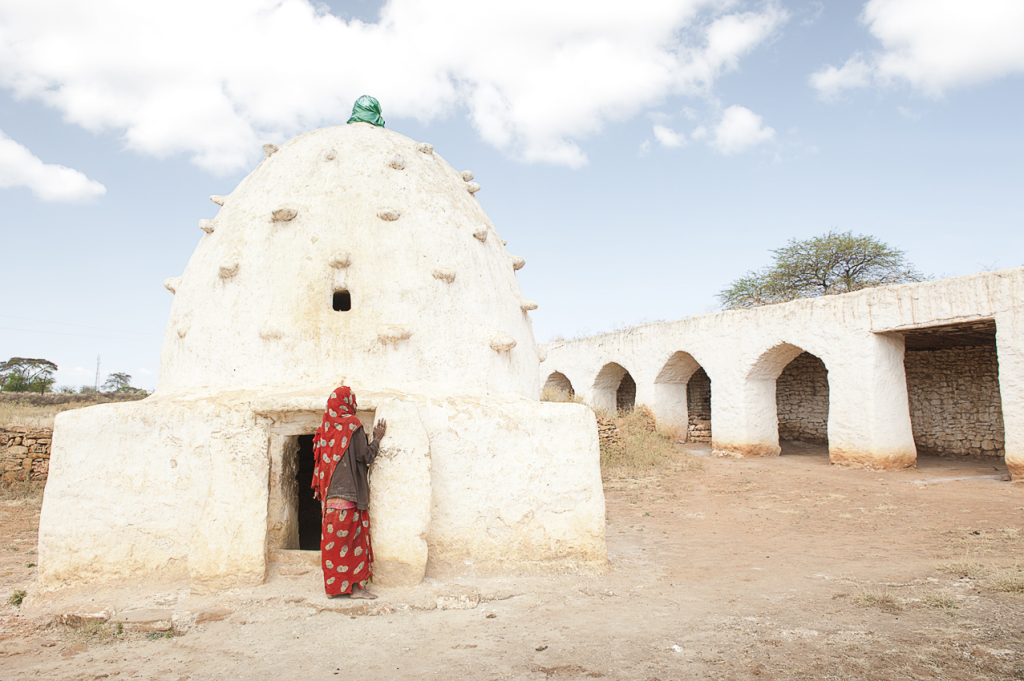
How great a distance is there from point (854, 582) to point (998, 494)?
491 cm

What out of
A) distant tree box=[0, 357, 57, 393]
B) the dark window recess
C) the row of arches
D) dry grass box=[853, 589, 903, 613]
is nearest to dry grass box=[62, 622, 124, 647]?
the dark window recess

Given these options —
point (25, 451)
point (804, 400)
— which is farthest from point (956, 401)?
point (25, 451)

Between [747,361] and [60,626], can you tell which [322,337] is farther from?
[747,361]

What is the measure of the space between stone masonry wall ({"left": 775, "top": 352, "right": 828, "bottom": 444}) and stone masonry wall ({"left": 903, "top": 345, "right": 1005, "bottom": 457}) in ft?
6.50

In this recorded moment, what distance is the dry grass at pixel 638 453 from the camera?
34.2 feet

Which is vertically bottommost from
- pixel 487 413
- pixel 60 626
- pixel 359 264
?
pixel 60 626

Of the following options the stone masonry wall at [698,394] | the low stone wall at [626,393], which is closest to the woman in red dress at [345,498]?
the stone masonry wall at [698,394]

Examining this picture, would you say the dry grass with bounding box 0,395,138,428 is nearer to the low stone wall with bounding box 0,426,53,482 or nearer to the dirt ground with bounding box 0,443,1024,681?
the low stone wall with bounding box 0,426,53,482

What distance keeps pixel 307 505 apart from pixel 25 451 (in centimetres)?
561

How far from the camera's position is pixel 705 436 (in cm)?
1399

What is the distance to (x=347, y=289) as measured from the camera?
477 cm

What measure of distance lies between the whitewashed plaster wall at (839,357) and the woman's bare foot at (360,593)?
8605 millimetres

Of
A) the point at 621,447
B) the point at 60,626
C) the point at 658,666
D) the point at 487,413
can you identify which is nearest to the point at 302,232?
the point at 487,413

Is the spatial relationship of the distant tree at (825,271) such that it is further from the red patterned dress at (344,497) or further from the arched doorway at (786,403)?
the red patterned dress at (344,497)
